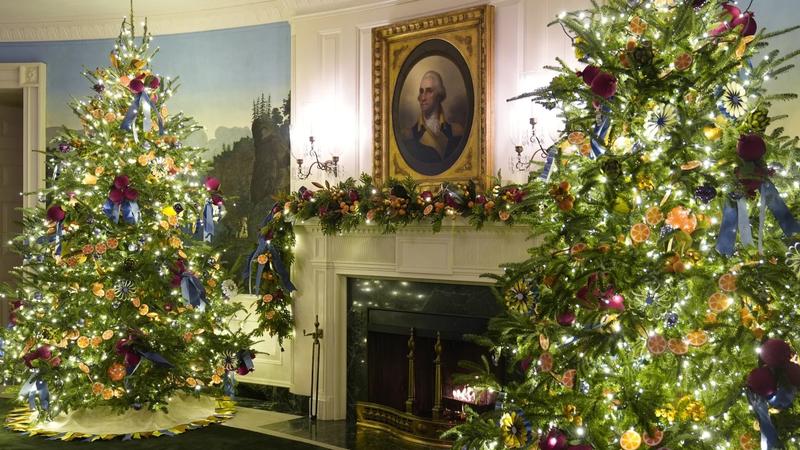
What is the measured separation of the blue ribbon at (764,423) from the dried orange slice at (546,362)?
2.71ft

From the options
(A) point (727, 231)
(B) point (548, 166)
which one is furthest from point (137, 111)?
(A) point (727, 231)

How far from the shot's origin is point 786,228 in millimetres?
3074

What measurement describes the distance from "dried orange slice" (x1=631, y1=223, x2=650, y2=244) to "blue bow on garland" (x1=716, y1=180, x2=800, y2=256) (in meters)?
0.29

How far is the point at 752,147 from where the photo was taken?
3.09 m

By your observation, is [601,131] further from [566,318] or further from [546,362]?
[546,362]

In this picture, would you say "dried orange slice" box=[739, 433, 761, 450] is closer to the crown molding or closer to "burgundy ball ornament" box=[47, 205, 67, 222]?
"burgundy ball ornament" box=[47, 205, 67, 222]

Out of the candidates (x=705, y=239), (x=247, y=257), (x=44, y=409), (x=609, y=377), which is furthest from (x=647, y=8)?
(x=44, y=409)

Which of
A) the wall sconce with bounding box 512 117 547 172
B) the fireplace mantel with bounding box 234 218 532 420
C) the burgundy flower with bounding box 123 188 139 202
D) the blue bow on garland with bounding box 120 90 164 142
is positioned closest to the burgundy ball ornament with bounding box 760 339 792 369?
the wall sconce with bounding box 512 117 547 172

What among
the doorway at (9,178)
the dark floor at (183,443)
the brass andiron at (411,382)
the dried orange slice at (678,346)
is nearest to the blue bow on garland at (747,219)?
the dried orange slice at (678,346)

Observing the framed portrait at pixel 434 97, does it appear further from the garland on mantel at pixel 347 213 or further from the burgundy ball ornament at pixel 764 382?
the burgundy ball ornament at pixel 764 382

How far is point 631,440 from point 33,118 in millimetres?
7403

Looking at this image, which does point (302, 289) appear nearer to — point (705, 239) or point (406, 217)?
point (406, 217)

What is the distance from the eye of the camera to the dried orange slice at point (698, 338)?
319 cm

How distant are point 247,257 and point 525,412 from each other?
4229 millimetres
